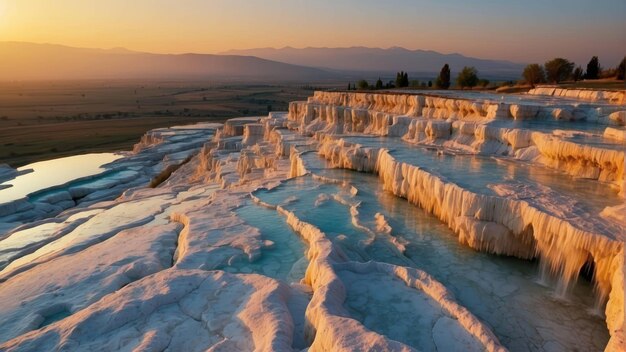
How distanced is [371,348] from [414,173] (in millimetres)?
9793

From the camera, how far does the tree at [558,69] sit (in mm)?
40191

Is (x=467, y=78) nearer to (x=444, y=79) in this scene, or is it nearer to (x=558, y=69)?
(x=444, y=79)

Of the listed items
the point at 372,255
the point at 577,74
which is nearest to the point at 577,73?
the point at 577,74

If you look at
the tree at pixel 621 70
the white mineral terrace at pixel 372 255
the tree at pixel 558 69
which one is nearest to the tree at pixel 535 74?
the tree at pixel 558 69

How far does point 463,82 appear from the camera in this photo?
46531 mm

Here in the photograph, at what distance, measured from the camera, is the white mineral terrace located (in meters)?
7.42

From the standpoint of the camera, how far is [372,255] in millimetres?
10922

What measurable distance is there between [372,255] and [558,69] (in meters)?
39.3

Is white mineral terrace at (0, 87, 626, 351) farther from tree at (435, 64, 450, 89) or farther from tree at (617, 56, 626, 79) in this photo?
tree at (435, 64, 450, 89)

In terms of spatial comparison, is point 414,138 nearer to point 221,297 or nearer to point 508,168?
point 508,168

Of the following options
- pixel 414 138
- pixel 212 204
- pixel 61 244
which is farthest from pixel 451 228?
pixel 61 244

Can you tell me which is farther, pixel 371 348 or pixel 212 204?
pixel 212 204

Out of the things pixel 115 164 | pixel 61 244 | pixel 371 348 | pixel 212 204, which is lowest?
pixel 115 164

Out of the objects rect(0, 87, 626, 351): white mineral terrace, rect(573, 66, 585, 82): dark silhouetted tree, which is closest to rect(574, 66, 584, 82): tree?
rect(573, 66, 585, 82): dark silhouetted tree
